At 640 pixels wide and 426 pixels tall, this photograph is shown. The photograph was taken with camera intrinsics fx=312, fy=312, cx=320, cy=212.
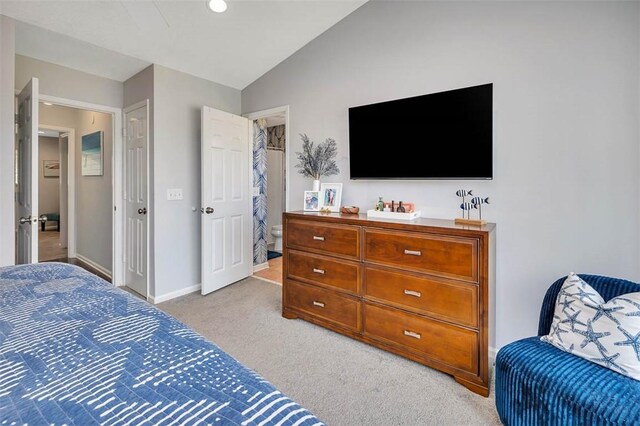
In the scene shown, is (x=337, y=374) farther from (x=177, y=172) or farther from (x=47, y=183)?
(x=47, y=183)

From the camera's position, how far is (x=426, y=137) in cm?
244

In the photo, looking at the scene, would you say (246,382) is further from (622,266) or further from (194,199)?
(194,199)

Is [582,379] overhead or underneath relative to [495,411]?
overhead

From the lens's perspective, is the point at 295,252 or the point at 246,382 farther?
the point at 295,252

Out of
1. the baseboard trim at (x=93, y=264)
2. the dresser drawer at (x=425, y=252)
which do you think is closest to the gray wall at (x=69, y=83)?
the baseboard trim at (x=93, y=264)

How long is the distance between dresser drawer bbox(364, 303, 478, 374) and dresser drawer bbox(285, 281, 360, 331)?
0.13 meters

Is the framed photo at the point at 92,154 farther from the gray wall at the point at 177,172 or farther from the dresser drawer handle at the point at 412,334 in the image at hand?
the dresser drawer handle at the point at 412,334

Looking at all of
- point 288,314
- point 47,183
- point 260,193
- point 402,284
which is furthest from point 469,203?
point 47,183

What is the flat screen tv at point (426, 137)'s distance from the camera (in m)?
2.21

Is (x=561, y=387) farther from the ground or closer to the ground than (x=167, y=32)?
closer to the ground

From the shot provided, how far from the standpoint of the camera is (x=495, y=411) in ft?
5.69

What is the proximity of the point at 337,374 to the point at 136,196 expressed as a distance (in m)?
2.88

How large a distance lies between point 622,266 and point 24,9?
4.40m

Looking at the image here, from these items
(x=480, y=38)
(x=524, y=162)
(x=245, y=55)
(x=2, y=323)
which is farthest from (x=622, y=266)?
(x=245, y=55)
